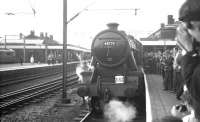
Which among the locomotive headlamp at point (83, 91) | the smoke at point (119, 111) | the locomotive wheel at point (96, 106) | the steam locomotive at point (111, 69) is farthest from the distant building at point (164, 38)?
the locomotive wheel at point (96, 106)

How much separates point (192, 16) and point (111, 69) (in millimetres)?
8410

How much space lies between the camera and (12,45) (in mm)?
51594

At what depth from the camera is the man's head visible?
1.40 metres

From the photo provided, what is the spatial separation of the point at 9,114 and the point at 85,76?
267 centimetres

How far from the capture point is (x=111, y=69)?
982 centimetres

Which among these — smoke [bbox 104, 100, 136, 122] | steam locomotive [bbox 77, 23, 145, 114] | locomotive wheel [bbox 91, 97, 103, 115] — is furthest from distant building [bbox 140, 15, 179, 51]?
locomotive wheel [bbox 91, 97, 103, 115]

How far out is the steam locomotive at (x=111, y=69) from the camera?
8.83 metres

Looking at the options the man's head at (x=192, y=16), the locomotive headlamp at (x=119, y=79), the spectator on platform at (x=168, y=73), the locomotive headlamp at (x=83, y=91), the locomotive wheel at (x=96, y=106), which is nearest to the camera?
the man's head at (x=192, y=16)

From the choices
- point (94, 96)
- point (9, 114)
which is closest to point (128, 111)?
point (94, 96)

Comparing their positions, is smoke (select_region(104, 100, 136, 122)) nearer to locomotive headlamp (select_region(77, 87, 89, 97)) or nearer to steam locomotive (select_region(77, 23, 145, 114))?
steam locomotive (select_region(77, 23, 145, 114))

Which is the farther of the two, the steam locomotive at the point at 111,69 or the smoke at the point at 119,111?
the steam locomotive at the point at 111,69

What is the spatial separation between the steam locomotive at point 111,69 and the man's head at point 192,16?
23.9 ft

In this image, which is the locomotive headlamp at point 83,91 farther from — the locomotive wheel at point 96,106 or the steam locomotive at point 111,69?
the locomotive wheel at point 96,106

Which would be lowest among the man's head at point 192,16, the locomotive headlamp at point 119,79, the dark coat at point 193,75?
the locomotive headlamp at point 119,79
